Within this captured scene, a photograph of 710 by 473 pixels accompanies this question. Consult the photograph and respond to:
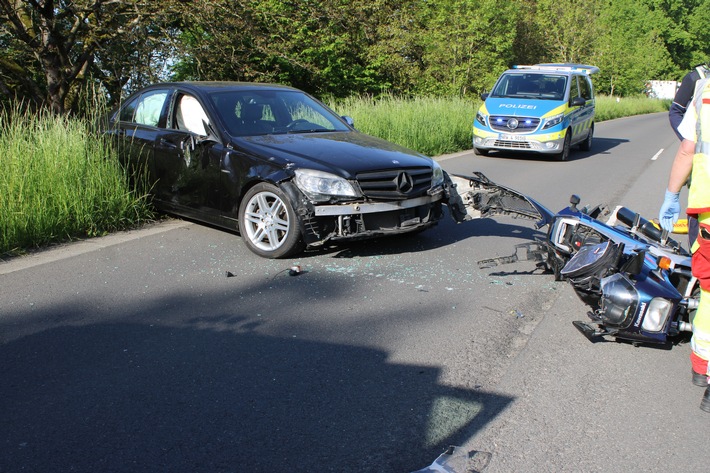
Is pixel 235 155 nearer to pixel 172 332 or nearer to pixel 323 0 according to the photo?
pixel 172 332

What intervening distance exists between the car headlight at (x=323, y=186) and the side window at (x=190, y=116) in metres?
1.56

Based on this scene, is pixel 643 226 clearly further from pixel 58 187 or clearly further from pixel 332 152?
pixel 58 187

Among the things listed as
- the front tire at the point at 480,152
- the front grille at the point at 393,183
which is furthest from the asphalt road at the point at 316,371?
the front tire at the point at 480,152

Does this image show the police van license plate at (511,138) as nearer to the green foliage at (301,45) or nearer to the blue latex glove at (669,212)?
the green foliage at (301,45)

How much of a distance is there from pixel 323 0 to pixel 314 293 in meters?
19.3

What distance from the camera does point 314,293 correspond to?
17.8ft

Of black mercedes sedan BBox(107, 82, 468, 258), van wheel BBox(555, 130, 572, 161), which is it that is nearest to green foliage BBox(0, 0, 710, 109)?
black mercedes sedan BBox(107, 82, 468, 258)

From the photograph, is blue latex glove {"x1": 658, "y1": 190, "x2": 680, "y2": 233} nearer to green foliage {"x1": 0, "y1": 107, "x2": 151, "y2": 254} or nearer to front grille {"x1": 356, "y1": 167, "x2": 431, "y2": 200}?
front grille {"x1": 356, "y1": 167, "x2": 431, "y2": 200}

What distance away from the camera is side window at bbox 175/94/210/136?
23.6 ft

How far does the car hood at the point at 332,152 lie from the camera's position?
6309mm

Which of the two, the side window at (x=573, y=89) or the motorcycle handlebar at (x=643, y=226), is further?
the side window at (x=573, y=89)

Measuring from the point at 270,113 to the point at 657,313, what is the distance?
4669mm

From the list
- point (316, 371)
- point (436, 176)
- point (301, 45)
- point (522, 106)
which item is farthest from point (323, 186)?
point (301, 45)

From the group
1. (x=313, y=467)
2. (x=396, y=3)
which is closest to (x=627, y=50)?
(x=396, y=3)
